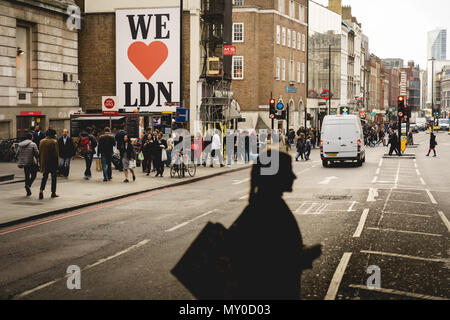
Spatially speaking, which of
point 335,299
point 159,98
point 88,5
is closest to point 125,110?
point 159,98

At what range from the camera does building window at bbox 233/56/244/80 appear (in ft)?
192

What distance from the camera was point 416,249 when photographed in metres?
9.20

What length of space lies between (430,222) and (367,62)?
10852cm

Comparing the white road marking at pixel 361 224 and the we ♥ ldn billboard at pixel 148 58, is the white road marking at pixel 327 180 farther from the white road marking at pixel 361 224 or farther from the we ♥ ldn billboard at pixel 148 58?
the we ♥ ldn billboard at pixel 148 58

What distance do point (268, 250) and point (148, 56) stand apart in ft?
126

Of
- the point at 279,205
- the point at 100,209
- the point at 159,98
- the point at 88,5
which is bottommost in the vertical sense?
the point at 100,209

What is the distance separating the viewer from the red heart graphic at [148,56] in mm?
40500

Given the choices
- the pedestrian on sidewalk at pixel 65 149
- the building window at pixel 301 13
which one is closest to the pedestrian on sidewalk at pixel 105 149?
the pedestrian on sidewalk at pixel 65 149

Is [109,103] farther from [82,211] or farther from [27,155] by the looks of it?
[82,211]

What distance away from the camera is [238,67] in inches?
2301

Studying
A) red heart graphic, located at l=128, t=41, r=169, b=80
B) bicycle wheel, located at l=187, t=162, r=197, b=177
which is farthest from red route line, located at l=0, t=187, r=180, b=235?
red heart graphic, located at l=128, t=41, r=169, b=80

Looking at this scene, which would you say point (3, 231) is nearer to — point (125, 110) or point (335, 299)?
point (335, 299)

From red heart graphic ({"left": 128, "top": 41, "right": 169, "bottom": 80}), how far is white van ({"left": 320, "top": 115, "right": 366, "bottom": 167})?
16151 mm

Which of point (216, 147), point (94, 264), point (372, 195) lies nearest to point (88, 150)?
point (216, 147)
